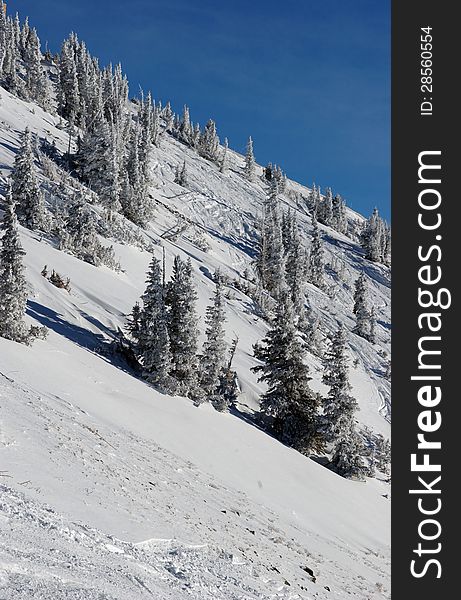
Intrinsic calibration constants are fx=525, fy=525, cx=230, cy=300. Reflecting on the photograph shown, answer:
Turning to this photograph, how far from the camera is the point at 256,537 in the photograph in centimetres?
1346

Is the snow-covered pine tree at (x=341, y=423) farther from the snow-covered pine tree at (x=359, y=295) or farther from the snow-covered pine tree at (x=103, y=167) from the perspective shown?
the snow-covered pine tree at (x=359, y=295)

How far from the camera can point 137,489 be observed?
12.7 m

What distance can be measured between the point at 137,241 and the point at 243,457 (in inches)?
1367

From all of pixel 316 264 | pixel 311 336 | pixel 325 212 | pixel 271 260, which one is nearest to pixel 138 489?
pixel 311 336

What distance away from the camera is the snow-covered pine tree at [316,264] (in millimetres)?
87625

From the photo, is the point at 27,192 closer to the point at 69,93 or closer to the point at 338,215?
the point at 69,93

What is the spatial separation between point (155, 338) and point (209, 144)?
103m

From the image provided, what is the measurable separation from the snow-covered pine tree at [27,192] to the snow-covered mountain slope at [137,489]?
227 centimetres

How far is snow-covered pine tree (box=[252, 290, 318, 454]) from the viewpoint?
3125 centimetres

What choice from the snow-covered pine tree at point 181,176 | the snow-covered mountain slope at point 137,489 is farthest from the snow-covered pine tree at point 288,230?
the snow-covered mountain slope at point 137,489

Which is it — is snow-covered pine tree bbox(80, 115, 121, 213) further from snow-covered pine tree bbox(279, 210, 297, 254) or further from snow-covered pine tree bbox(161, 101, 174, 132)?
snow-covered pine tree bbox(161, 101, 174, 132)

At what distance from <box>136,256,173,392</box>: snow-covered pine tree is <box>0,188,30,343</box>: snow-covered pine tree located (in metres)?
6.81

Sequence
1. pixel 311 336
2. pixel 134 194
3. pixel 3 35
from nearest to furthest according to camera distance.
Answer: pixel 311 336 < pixel 134 194 < pixel 3 35

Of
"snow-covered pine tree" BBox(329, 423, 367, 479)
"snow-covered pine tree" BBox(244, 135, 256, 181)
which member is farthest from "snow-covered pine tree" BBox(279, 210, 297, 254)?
"snow-covered pine tree" BBox(329, 423, 367, 479)
